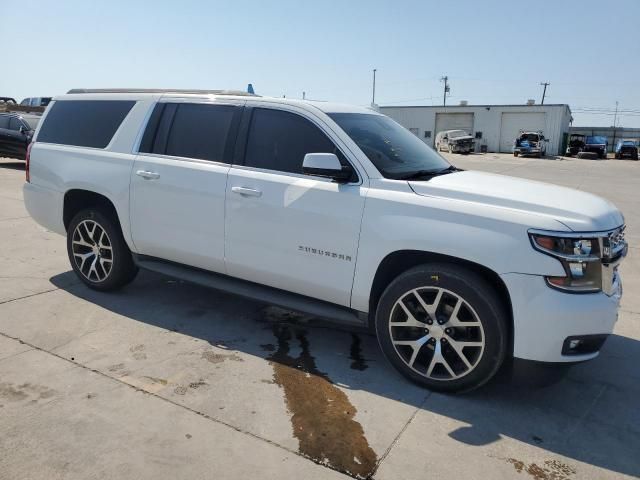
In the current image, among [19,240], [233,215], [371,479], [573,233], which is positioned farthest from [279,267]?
[19,240]

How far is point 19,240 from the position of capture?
7145 millimetres

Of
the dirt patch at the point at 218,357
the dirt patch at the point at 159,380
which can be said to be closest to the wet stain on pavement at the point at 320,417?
the dirt patch at the point at 218,357

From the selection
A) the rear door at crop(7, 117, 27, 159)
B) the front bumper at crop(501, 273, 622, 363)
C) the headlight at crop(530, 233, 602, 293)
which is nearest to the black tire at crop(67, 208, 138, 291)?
the front bumper at crop(501, 273, 622, 363)

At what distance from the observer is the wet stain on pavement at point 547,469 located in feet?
8.86

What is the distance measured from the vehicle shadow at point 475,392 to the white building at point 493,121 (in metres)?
42.3

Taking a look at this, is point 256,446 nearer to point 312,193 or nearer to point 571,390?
point 312,193

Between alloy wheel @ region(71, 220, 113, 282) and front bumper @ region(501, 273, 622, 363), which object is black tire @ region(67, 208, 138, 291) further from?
front bumper @ region(501, 273, 622, 363)

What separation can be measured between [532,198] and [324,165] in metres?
1.32

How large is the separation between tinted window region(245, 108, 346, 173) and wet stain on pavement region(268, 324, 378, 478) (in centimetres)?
140

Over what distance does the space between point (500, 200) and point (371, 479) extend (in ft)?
5.72

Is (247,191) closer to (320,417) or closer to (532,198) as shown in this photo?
(320,417)

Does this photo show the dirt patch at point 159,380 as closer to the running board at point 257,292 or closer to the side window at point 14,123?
the running board at point 257,292

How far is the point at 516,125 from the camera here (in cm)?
4769

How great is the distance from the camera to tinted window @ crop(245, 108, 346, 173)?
3.93m
